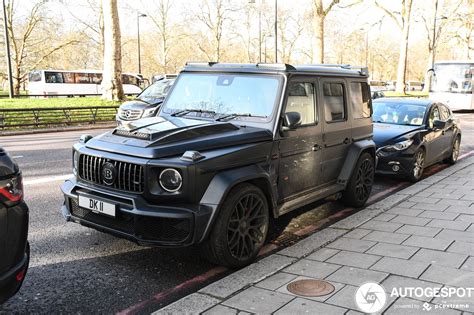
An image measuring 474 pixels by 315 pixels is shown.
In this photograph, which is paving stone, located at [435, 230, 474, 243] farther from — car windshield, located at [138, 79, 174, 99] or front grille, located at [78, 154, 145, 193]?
car windshield, located at [138, 79, 174, 99]

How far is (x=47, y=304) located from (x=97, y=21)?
47.4 metres

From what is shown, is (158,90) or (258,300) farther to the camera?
(158,90)

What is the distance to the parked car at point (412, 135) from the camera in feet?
27.6

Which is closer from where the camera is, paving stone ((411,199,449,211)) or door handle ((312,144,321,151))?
door handle ((312,144,321,151))

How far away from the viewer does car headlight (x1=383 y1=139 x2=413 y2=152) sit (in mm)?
8438

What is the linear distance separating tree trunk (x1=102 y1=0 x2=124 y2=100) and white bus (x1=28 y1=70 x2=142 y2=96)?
2327cm

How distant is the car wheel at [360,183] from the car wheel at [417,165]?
1.96 meters

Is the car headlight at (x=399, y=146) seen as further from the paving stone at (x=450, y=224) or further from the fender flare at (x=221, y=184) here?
the fender flare at (x=221, y=184)

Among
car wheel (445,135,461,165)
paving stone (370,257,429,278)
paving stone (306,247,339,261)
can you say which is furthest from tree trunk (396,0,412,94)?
paving stone (370,257,429,278)

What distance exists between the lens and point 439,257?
4.48 m

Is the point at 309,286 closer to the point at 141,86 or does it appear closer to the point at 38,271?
the point at 38,271

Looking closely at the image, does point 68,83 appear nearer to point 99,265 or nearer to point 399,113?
point 399,113

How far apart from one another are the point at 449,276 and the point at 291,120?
6.71 feet

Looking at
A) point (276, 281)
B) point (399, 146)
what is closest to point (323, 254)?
point (276, 281)
